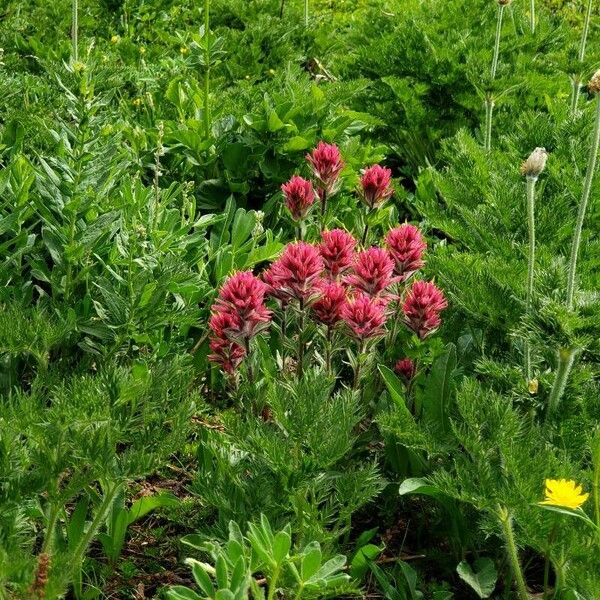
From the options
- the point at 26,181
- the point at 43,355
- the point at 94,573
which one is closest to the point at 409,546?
the point at 94,573

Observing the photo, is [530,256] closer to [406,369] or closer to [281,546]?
[406,369]

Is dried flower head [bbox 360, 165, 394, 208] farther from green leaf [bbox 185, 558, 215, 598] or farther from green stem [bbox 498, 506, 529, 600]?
green leaf [bbox 185, 558, 215, 598]

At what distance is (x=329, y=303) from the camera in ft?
8.14

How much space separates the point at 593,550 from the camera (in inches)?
80.3

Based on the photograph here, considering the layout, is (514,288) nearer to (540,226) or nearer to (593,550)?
(540,226)

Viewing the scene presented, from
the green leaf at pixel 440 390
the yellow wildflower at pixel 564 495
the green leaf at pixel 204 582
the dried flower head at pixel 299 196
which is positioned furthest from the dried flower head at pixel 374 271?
the green leaf at pixel 204 582

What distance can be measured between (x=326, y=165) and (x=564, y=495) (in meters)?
1.37

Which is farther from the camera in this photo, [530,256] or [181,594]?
[530,256]

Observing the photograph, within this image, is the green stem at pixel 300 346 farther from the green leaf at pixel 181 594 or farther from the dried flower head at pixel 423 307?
the green leaf at pixel 181 594

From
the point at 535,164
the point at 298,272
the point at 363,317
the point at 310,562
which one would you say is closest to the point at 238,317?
the point at 298,272

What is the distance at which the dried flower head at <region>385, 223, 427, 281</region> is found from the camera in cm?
266

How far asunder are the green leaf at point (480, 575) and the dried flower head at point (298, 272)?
2.50 ft

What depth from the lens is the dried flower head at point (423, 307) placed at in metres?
2.57

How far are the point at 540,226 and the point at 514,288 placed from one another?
1.00 feet
